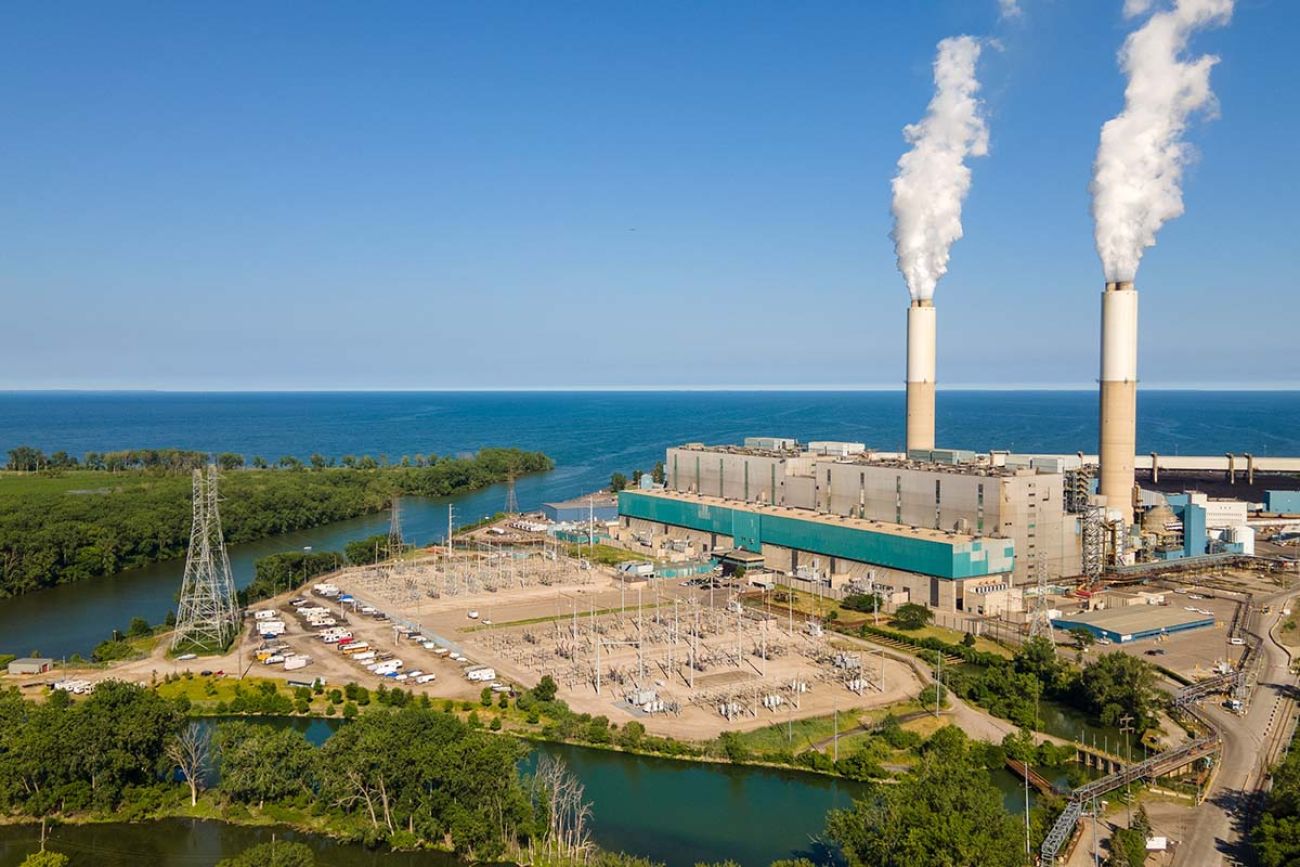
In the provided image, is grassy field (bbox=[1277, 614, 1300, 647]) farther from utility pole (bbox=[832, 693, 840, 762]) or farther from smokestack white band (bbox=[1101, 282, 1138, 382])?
utility pole (bbox=[832, 693, 840, 762])

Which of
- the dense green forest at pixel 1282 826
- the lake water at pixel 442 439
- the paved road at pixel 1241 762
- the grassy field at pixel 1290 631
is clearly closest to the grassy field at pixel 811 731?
the paved road at pixel 1241 762

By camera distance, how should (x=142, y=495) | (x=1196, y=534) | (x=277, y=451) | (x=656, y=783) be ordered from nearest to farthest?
(x=656, y=783)
(x=1196, y=534)
(x=142, y=495)
(x=277, y=451)

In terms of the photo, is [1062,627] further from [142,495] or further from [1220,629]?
[142,495]

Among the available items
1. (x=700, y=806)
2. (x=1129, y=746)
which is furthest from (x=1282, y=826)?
(x=700, y=806)

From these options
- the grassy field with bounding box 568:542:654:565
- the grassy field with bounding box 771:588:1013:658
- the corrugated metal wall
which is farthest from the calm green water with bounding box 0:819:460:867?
the grassy field with bounding box 568:542:654:565

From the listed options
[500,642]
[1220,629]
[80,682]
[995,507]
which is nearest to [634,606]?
[500,642]
